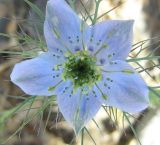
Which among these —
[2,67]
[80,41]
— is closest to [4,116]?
[2,67]

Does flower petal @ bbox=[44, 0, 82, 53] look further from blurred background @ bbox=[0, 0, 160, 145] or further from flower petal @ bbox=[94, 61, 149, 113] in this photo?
blurred background @ bbox=[0, 0, 160, 145]

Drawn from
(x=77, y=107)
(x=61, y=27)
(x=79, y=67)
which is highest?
(x=61, y=27)

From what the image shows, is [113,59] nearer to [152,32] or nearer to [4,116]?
[4,116]

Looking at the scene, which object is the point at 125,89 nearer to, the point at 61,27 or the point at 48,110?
the point at 61,27

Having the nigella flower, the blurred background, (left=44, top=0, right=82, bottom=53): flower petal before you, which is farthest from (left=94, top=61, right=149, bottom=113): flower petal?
the blurred background

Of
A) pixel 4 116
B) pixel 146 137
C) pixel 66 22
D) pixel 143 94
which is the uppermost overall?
pixel 66 22

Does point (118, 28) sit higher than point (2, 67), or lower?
higher

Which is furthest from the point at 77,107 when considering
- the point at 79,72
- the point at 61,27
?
the point at 61,27
